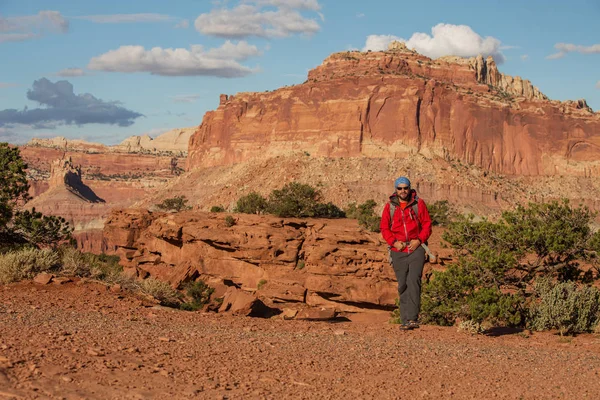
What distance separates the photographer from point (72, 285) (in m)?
13.4

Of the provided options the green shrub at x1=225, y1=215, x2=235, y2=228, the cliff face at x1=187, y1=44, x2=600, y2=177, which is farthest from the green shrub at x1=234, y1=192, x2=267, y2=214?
the cliff face at x1=187, y1=44, x2=600, y2=177

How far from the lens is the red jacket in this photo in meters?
9.86

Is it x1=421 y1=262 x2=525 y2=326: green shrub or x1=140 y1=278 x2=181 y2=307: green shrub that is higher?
x1=421 y1=262 x2=525 y2=326: green shrub

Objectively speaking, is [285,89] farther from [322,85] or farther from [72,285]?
[72,285]

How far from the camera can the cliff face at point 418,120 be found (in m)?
79.6

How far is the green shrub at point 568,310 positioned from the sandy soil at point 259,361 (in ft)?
5.77

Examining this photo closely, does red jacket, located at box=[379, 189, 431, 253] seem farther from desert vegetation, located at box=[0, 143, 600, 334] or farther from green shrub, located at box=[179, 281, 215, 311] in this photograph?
green shrub, located at box=[179, 281, 215, 311]

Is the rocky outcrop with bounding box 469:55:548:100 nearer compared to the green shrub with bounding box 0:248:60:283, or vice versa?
the green shrub with bounding box 0:248:60:283

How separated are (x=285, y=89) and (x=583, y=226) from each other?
248 ft

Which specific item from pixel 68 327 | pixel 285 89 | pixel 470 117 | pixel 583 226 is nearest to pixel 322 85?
pixel 285 89

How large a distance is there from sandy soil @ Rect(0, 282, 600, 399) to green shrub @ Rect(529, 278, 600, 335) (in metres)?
1.76

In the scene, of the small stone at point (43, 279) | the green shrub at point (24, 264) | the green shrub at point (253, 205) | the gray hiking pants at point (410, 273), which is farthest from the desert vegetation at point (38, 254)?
the green shrub at point (253, 205)

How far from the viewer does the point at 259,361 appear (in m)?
7.38

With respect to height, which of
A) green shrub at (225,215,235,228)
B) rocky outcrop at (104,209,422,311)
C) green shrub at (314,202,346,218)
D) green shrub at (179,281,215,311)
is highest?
green shrub at (314,202,346,218)
